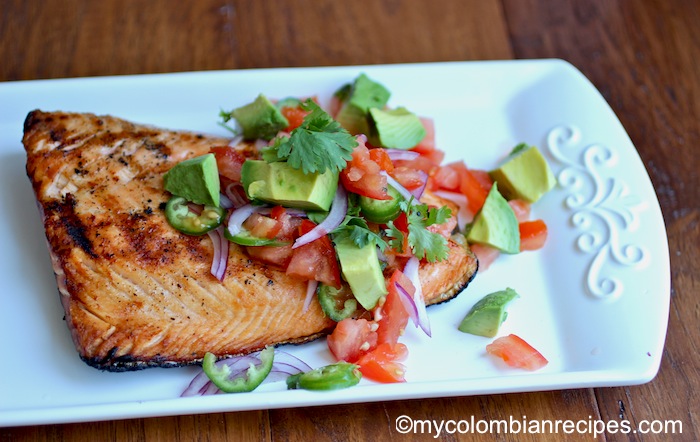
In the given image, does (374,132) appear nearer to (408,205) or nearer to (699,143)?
(408,205)

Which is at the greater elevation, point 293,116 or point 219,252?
point 293,116

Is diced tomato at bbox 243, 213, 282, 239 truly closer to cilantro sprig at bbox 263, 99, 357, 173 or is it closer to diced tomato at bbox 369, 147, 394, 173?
cilantro sprig at bbox 263, 99, 357, 173

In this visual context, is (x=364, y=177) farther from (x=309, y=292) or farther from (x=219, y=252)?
(x=219, y=252)

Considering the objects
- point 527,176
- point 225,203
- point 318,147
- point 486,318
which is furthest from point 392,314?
point 527,176

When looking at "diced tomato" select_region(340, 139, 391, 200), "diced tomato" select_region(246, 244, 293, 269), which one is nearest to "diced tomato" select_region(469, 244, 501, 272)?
"diced tomato" select_region(340, 139, 391, 200)

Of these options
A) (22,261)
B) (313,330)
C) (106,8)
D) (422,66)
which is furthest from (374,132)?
(106,8)

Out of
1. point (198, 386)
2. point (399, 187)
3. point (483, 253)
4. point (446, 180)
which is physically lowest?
point (198, 386)
